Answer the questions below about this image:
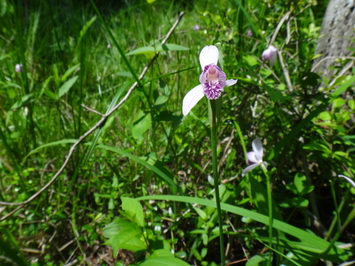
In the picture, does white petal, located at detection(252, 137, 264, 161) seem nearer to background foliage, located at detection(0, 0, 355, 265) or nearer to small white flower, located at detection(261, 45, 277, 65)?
background foliage, located at detection(0, 0, 355, 265)

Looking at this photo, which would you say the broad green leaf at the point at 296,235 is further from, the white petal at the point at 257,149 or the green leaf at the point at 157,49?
the green leaf at the point at 157,49

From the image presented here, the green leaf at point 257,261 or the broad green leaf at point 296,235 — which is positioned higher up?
the broad green leaf at point 296,235

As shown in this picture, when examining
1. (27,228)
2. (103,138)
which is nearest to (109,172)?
(103,138)

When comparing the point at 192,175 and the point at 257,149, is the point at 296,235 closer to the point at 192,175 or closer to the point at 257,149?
the point at 257,149

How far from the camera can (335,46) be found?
1.48 meters

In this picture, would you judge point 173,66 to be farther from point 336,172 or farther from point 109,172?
point 336,172

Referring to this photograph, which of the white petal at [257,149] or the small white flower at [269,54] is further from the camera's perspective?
the small white flower at [269,54]

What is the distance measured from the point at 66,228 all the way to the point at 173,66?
58.0 inches

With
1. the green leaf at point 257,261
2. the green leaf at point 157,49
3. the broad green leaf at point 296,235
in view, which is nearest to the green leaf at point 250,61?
the green leaf at point 157,49

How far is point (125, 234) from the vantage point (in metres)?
0.93

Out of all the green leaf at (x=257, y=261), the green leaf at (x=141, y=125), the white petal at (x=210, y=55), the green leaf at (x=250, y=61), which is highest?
the white petal at (x=210, y=55)

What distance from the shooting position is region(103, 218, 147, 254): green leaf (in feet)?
3.03

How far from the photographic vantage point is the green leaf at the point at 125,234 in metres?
0.92

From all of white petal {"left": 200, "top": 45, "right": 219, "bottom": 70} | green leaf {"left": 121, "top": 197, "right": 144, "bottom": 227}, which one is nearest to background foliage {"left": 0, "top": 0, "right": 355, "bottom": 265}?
green leaf {"left": 121, "top": 197, "right": 144, "bottom": 227}
